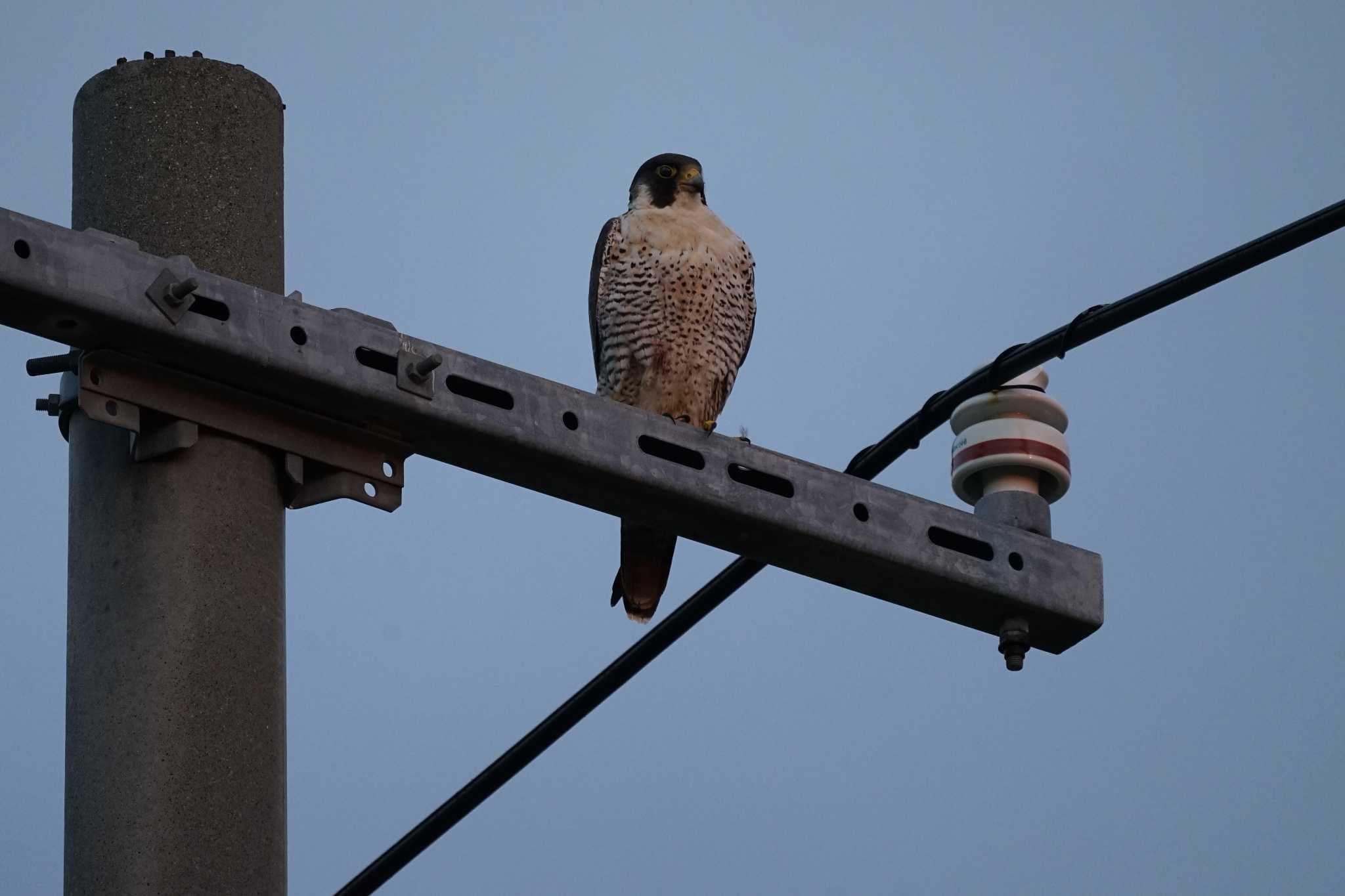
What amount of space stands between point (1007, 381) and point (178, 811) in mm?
1589

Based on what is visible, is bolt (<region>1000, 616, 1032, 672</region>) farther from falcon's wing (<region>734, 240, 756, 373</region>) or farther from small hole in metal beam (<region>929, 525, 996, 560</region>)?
falcon's wing (<region>734, 240, 756, 373</region>)

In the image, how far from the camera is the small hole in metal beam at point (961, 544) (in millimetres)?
3031

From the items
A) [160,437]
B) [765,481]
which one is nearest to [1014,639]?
[765,481]

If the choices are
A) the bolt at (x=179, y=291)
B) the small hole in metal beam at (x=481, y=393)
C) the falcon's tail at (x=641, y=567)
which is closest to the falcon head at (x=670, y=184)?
the falcon's tail at (x=641, y=567)

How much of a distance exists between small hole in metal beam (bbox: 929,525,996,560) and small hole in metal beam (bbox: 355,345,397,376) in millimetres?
893

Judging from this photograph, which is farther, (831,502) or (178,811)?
(831,502)

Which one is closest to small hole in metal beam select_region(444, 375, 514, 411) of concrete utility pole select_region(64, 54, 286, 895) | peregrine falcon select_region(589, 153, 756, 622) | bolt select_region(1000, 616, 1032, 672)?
concrete utility pole select_region(64, 54, 286, 895)

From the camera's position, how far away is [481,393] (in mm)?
2768

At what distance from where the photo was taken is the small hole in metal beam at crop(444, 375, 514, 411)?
9.05 ft

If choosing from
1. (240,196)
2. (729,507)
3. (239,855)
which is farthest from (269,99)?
(239,855)

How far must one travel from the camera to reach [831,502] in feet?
9.72

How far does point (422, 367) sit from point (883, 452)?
113 centimetres

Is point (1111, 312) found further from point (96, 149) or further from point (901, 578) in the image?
point (96, 149)

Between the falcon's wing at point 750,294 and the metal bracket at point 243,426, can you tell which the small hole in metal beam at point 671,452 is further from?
the falcon's wing at point 750,294
